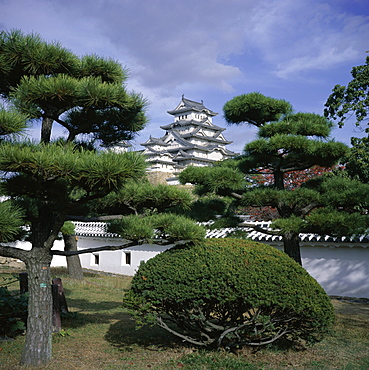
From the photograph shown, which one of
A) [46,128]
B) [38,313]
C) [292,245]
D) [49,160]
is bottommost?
[38,313]

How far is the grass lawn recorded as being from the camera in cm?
488

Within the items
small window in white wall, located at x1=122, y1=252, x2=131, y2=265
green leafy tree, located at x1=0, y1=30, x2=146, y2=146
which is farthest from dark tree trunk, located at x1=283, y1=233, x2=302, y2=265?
small window in white wall, located at x1=122, y1=252, x2=131, y2=265

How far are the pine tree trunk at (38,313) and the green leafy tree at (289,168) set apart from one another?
3.69 metres

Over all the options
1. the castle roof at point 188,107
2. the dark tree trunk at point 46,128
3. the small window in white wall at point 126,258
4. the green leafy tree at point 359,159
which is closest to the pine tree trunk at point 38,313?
the dark tree trunk at point 46,128

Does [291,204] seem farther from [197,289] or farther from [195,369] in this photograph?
[195,369]

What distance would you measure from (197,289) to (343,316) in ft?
15.6

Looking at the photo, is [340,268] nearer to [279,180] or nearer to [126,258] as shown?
[279,180]

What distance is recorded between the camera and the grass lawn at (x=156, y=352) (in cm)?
488

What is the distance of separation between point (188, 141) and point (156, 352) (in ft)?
134

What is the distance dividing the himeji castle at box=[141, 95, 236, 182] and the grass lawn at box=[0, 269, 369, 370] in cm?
3530

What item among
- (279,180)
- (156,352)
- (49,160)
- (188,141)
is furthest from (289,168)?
(188,141)

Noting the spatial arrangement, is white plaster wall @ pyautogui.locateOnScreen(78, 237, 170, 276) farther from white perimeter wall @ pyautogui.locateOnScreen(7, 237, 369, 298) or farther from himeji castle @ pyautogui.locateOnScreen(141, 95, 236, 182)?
himeji castle @ pyautogui.locateOnScreen(141, 95, 236, 182)

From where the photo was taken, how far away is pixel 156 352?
5.38 metres

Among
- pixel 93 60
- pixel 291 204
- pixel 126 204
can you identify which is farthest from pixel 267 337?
pixel 93 60
